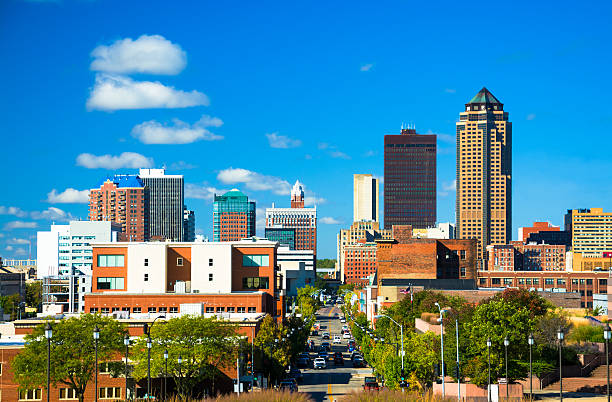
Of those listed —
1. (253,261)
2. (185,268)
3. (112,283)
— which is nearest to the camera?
(112,283)

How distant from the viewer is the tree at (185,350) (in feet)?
257

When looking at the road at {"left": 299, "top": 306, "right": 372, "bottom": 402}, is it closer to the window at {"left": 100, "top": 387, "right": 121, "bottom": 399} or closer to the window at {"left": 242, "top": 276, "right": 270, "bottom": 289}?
the window at {"left": 242, "top": 276, "right": 270, "bottom": 289}

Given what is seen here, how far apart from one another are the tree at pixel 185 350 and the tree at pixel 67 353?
113 inches

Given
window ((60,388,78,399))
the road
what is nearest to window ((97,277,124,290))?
the road

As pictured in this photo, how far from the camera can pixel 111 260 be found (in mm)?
134250

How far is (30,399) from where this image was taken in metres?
83.4

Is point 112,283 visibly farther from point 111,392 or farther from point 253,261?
point 111,392

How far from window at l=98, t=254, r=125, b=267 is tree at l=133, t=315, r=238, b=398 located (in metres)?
53.3

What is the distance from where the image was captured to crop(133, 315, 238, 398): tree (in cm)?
7819

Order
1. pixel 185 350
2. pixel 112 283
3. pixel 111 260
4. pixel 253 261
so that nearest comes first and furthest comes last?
pixel 185 350 → pixel 112 283 → pixel 111 260 → pixel 253 261

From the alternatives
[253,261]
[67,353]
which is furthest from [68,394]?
[253,261]

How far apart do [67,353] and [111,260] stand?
61.2 m

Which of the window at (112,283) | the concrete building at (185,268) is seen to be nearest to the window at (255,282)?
the concrete building at (185,268)

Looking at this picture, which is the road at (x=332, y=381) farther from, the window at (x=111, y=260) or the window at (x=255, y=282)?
the window at (x=111, y=260)
